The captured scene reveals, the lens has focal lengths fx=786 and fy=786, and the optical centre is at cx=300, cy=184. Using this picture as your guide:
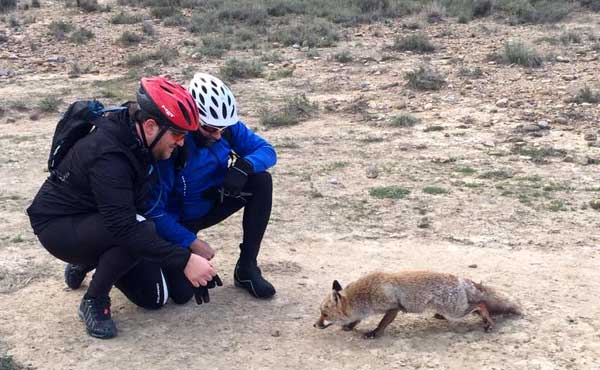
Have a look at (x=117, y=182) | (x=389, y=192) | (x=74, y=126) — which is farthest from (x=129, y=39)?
(x=117, y=182)

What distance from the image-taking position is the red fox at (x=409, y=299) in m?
4.38

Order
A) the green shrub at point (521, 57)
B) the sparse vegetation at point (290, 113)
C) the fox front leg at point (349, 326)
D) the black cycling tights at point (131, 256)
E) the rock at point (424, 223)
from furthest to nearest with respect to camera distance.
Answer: the green shrub at point (521, 57) → the sparse vegetation at point (290, 113) → the rock at point (424, 223) → the fox front leg at point (349, 326) → the black cycling tights at point (131, 256)

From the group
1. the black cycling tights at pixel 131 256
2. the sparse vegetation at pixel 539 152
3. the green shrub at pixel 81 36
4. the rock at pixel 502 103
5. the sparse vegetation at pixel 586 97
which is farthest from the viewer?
the green shrub at pixel 81 36

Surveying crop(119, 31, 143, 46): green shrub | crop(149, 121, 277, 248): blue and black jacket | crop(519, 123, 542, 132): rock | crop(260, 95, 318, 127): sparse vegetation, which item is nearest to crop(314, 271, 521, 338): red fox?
crop(149, 121, 277, 248): blue and black jacket

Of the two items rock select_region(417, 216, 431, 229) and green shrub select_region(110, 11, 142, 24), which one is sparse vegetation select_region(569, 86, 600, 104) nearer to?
rock select_region(417, 216, 431, 229)

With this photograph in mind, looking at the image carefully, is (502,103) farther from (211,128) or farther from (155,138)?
(155,138)

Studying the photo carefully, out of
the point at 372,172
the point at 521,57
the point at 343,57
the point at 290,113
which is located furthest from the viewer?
the point at 343,57

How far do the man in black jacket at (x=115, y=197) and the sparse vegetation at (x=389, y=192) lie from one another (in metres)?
3.06

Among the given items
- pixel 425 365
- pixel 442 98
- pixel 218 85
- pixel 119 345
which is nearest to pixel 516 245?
pixel 425 365

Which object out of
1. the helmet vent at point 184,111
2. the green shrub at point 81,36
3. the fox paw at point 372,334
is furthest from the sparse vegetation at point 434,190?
the green shrub at point 81,36

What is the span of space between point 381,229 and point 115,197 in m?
2.86

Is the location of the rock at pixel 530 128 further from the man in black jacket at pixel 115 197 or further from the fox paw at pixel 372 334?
the man in black jacket at pixel 115 197

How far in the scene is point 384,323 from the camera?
4.45 m

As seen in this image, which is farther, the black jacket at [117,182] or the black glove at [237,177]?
the black glove at [237,177]
